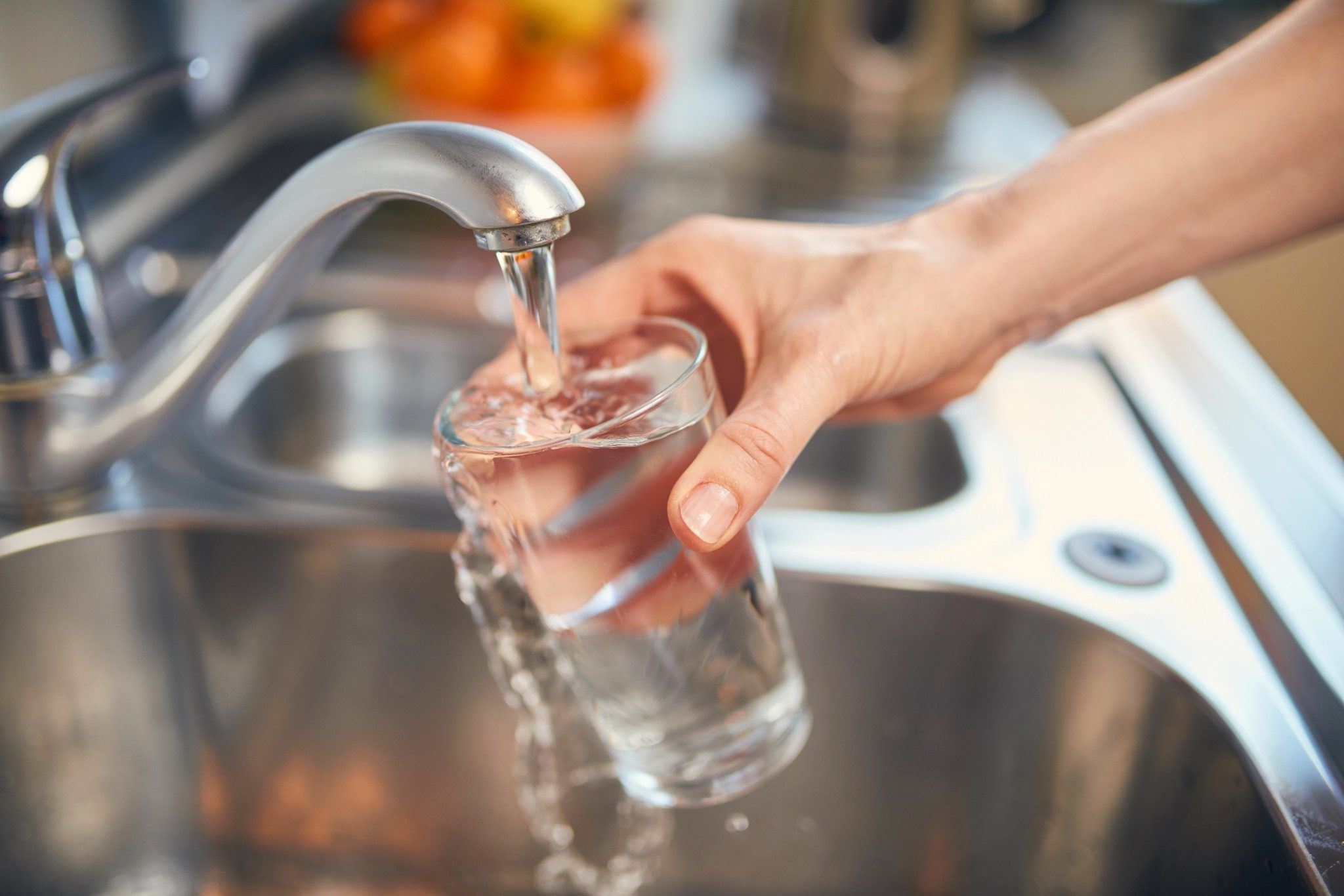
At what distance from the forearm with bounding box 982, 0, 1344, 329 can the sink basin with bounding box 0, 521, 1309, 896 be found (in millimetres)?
173

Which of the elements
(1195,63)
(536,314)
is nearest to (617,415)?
(536,314)

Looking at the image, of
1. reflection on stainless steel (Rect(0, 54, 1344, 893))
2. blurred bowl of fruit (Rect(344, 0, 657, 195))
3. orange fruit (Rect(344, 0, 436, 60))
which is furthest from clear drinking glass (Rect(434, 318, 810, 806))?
orange fruit (Rect(344, 0, 436, 60))

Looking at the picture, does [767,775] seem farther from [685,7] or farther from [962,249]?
[685,7]

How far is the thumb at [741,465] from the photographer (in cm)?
40

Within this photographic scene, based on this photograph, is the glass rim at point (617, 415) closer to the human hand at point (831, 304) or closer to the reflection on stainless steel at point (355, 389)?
the human hand at point (831, 304)

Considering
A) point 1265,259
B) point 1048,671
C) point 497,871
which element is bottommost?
point 1265,259

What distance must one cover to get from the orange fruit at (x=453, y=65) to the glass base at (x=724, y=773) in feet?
2.28

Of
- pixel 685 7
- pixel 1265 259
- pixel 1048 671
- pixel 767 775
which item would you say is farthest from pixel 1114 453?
pixel 1265 259

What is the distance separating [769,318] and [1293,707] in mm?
281

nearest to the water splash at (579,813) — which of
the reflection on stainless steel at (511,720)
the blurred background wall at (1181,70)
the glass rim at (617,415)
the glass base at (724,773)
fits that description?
the reflection on stainless steel at (511,720)

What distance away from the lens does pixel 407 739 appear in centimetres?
66

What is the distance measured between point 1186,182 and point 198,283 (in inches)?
18.7

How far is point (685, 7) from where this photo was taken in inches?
59.2

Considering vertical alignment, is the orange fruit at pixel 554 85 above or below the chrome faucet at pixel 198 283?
below
